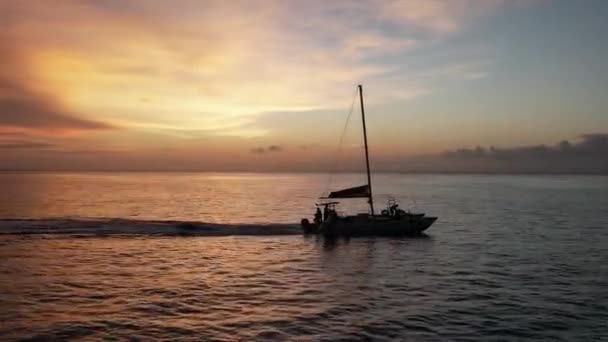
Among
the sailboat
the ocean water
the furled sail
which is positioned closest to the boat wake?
the ocean water

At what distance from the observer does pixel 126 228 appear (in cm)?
5425

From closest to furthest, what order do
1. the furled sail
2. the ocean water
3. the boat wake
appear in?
the ocean water → the boat wake → the furled sail

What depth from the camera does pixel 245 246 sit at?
4675cm

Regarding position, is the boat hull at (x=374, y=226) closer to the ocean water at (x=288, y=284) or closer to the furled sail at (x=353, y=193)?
the ocean water at (x=288, y=284)

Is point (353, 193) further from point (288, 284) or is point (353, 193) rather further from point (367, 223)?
point (288, 284)

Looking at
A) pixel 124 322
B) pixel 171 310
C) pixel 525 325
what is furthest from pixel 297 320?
pixel 525 325

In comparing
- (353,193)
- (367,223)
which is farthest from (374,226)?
(353,193)

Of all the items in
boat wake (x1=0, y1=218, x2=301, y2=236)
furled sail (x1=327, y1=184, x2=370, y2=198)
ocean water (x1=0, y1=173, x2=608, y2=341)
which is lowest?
ocean water (x1=0, y1=173, x2=608, y2=341)

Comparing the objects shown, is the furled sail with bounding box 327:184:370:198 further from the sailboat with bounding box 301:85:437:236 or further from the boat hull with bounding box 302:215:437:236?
the boat hull with bounding box 302:215:437:236

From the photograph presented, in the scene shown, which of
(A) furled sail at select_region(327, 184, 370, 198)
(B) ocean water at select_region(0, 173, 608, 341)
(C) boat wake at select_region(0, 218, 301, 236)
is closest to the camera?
(B) ocean water at select_region(0, 173, 608, 341)

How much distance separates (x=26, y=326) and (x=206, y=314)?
27.4 feet

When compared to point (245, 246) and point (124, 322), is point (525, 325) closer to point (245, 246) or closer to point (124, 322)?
point (124, 322)

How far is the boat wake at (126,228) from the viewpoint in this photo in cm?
5133

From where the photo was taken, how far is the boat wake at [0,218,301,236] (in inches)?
2021
